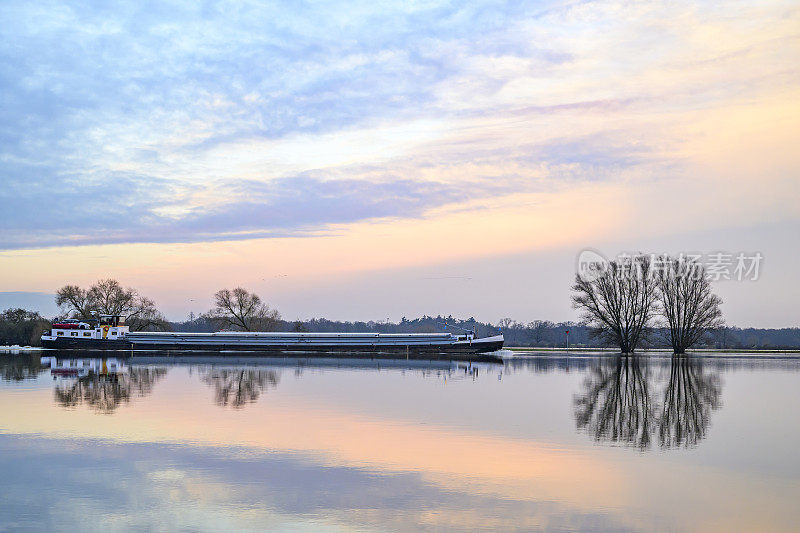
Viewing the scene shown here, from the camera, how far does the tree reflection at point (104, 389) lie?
26.5m

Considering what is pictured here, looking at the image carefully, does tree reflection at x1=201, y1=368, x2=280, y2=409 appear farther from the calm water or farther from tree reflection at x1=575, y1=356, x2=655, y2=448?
tree reflection at x1=575, y1=356, x2=655, y2=448

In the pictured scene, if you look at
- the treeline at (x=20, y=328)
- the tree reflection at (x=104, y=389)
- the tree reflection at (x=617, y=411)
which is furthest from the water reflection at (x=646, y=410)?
the treeline at (x=20, y=328)

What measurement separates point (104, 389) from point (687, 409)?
25409 millimetres

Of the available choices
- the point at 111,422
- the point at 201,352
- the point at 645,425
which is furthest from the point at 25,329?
the point at 645,425

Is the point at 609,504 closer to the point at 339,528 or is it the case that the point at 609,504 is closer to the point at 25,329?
the point at 339,528

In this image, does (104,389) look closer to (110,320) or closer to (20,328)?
(110,320)

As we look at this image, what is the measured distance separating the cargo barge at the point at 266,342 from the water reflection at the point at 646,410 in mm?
48836

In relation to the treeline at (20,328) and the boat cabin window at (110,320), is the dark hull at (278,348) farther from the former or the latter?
the treeline at (20,328)

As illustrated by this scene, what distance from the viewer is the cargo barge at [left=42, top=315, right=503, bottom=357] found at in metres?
88.9

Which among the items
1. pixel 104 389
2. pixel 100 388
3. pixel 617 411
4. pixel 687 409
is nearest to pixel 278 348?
pixel 100 388

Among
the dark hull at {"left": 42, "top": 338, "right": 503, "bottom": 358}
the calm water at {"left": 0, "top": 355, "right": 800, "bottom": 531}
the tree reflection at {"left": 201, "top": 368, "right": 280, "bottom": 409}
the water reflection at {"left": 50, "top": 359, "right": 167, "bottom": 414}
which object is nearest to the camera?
the calm water at {"left": 0, "top": 355, "right": 800, "bottom": 531}

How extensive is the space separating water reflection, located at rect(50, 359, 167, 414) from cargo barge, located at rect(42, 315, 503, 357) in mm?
45920

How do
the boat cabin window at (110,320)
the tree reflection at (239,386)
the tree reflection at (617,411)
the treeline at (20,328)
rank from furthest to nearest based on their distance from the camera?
1. the treeline at (20,328)
2. the boat cabin window at (110,320)
3. the tree reflection at (239,386)
4. the tree reflection at (617,411)

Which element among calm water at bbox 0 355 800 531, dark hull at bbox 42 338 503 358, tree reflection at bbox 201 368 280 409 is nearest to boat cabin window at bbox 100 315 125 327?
dark hull at bbox 42 338 503 358
